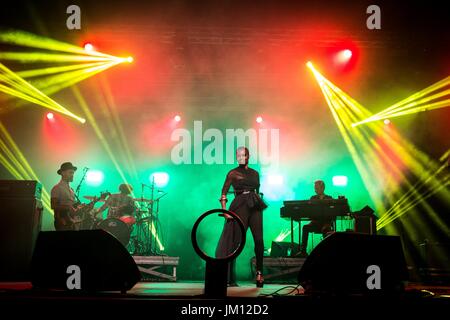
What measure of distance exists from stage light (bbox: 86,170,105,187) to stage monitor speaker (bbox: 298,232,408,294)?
31.3 feet

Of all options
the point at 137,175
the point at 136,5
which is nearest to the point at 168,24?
the point at 136,5

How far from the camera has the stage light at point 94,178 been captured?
11.6m

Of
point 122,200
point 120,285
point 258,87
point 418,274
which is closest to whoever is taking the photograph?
point 120,285

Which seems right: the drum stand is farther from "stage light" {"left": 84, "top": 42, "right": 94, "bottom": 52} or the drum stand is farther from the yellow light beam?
the yellow light beam

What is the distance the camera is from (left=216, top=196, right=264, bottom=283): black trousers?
580cm

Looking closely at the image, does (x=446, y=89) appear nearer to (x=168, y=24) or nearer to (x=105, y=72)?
(x=168, y=24)

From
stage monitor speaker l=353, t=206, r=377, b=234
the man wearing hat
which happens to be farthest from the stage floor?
stage monitor speaker l=353, t=206, r=377, b=234

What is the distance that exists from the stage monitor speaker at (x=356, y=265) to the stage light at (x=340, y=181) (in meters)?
8.82

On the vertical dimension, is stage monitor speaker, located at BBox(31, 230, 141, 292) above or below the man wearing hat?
below

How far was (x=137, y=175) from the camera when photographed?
39.2 ft

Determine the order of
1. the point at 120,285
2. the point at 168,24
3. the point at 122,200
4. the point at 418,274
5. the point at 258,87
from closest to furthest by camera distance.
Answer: the point at 120,285 < the point at 418,274 < the point at 168,24 < the point at 122,200 < the point at 258,87

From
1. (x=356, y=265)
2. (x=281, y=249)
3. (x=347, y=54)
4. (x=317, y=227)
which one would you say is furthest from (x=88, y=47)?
(x=356, y=265)

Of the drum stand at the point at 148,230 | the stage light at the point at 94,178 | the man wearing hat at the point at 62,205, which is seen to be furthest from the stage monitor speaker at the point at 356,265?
the stage light at the point at 94,178

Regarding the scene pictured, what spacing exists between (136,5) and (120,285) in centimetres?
608
